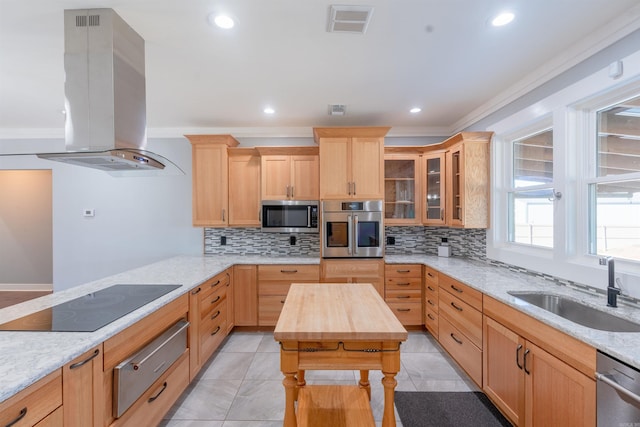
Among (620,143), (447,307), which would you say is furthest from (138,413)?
(620,143)

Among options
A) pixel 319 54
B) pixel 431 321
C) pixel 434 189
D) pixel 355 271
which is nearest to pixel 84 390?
pixel 319 54

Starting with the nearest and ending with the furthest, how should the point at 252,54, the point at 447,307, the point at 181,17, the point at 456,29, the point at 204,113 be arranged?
1. the point at 181,17
2. the point at 456,29
3. the point at 252,54
4. the point at 447,307
5. the point at 204,113

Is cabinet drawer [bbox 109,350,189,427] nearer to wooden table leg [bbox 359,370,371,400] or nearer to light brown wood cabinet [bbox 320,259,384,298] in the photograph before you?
wooden table leg [bbox 359,370,371,400]

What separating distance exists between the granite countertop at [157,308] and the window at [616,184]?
1.31 ft

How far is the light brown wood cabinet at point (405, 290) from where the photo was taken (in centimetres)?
322

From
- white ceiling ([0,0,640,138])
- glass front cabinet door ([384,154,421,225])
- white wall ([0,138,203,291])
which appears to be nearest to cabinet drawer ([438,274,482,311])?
glass front cabinet door ([384,154,421,225])

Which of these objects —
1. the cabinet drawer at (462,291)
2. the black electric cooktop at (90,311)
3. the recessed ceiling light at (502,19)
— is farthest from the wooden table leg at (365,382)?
the recessed ceiling light at (502,19)

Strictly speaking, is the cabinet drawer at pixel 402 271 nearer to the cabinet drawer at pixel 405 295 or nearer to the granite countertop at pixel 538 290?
the granite countertop at pixel 538 290

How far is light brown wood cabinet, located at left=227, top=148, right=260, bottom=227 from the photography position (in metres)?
3.50

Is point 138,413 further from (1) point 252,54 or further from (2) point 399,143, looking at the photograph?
(2) point 399,143

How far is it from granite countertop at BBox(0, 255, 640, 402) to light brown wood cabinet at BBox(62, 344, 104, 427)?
6 centimetres

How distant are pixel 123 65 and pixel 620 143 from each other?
3.32 m

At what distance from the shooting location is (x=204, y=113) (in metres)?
3.23

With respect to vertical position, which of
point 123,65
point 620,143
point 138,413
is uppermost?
point 123,65
